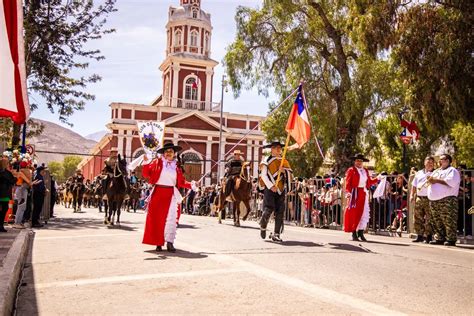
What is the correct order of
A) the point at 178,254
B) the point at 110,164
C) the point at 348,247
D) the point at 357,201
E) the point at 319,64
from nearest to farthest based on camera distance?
the point at 178,254 → the point at 348,247 → the point at 357,201 → the point at 110,164 → the point at 319,64

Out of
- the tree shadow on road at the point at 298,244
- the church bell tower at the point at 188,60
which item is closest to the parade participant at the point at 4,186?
the tree shadow on road at the point at 298,244

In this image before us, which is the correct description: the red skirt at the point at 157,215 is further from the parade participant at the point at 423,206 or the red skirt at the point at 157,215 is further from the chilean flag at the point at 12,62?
the parade participant at the point at 423,206

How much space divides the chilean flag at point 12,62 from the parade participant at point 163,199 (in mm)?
5436

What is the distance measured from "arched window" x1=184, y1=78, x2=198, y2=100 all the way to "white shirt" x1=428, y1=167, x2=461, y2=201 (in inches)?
1994

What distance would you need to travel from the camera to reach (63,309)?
4973mm

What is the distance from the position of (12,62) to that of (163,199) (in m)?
5.71

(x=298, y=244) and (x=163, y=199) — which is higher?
(x=163, y=199)

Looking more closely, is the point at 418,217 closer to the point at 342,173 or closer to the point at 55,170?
the point at 342,173

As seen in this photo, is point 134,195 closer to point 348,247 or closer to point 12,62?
point 348,247

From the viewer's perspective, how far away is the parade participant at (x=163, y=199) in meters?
9.19

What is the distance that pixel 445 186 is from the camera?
12.0 metres

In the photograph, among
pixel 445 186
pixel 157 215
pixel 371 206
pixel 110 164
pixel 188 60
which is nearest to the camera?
pixel 157 215

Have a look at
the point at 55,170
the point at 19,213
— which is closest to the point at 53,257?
the point at 19,213

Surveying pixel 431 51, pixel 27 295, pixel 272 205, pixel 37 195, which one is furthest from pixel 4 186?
pixel 431 51
